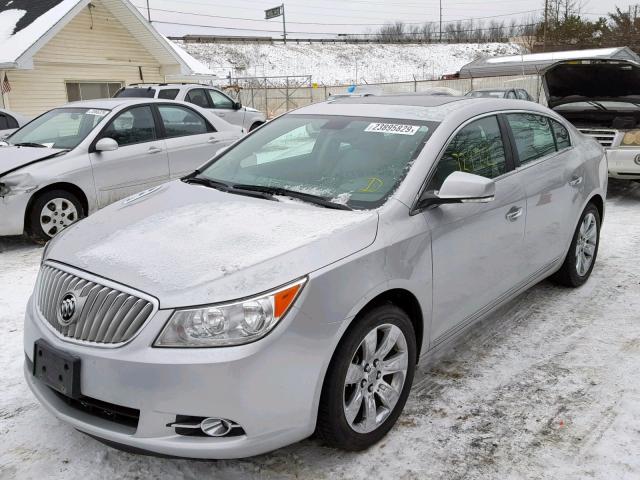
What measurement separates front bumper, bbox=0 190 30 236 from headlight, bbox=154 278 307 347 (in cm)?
475

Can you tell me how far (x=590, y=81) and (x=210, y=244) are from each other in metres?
7.54

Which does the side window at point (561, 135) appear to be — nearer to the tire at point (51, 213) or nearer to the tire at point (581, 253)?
the tire at point (581, 253)

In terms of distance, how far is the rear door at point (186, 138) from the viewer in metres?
7.90

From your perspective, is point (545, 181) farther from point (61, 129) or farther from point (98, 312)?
point (61, 129)

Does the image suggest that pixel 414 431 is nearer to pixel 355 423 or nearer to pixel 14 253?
pixel 355 423

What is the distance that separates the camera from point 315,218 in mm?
2912

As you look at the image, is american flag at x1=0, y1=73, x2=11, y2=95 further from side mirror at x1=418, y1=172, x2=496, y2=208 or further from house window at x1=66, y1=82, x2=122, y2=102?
side mirror at x1=418, y1=172, x2=496, y2=208

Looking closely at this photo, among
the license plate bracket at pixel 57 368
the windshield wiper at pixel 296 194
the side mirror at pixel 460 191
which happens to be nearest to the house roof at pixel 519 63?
the side mirror at pixel 460 191

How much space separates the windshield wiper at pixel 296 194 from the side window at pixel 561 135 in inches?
93.0

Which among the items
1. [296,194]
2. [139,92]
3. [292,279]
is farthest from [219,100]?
[292,279]

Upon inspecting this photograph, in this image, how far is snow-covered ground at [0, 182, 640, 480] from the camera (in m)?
2.72

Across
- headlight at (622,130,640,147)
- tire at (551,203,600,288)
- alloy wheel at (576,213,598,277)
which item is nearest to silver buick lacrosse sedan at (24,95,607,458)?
tire at (551,203,600,288)

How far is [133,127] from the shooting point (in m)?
7.60

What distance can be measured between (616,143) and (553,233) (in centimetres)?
459
